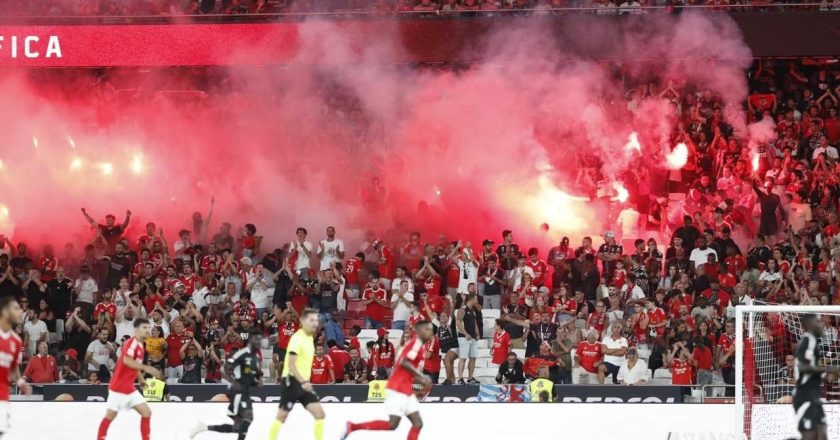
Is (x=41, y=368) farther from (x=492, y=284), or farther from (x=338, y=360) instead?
(x=492, y=284)

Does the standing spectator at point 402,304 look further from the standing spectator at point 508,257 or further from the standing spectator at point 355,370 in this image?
the standing spectator at point 508,257

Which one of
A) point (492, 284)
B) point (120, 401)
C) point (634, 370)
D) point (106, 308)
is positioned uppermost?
Answer: point (492, 284)

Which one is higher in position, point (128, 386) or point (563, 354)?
point (563, 354)

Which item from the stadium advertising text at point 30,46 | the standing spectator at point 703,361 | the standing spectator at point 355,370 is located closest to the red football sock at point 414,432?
the standing spectator at point 355,370

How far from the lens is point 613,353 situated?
55.6 ft

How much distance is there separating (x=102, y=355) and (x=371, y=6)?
7416mm

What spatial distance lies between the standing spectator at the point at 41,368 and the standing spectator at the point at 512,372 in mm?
6164

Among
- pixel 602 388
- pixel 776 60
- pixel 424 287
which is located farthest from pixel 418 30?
pixel 602 388

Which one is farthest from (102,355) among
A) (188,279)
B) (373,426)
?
(373,426)

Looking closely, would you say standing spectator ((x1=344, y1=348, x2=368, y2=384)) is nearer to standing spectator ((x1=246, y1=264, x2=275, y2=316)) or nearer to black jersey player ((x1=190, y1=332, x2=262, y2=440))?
standing spectator ((x1=246, y1=264, x2=275, y2=316))

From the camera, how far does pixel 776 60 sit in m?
22.1

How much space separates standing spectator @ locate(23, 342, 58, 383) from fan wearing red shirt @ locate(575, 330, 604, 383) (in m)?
7.21

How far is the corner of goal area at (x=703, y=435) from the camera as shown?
45.4ft

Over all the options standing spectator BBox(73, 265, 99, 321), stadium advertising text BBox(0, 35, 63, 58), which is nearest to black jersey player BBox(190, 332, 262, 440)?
standing spectator BBox(73, 265, 99, 321)
